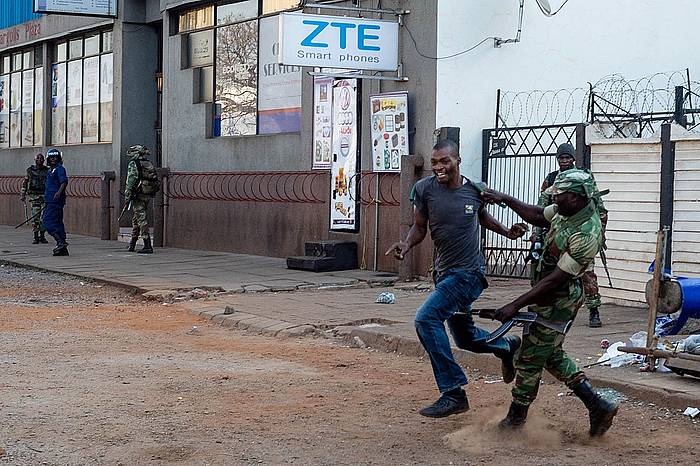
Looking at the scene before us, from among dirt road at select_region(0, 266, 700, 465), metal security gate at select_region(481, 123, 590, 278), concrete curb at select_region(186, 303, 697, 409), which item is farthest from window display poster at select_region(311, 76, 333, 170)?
dirt road at select_region(0, 266, 700, 465)

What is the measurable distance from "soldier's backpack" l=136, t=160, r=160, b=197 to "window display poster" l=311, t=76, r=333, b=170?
3.41 meters

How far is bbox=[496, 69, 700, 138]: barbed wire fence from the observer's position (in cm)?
1535

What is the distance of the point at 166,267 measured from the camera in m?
17.0

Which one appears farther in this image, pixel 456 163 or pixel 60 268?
pixel 60 268

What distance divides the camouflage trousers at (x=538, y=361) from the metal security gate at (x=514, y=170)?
806 centimetres

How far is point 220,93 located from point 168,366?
11.9m

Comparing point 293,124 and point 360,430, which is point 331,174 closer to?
point 293,124

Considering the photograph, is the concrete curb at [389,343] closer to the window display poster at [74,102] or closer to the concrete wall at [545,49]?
the concrete wall at [545,49]

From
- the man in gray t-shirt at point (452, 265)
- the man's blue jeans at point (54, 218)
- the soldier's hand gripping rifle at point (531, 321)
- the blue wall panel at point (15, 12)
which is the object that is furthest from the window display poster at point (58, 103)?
the soldier's hand gripping rifle at point (531, 321)

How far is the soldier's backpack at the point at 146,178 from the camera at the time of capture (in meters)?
19.0

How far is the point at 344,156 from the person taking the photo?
16.5 meters

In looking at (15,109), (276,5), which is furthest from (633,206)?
(15,109)

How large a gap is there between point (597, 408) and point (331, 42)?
8.97m

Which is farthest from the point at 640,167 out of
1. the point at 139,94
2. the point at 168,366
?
the point at 139,94
